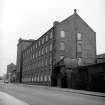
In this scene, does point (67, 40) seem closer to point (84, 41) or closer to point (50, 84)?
point (84, 41)

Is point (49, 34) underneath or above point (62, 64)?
above

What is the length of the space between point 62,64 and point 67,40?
8.80 m

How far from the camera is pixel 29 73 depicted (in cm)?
7494

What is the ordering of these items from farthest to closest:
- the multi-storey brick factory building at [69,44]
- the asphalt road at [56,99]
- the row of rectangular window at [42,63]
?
the row of rectangular window at [42,63] < the multi-storey brick factory building at [69,44] < the asphalt road at [56,99]

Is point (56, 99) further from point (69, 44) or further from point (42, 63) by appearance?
point (42, 63)

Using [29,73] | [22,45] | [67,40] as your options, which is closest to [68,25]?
[67,40]

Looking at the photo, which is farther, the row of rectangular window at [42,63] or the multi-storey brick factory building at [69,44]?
the row of rectangular window at [42,63]

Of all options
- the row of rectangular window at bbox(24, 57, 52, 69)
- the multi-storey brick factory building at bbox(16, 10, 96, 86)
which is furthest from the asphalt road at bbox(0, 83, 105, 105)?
the row of rectangular window at bbox(24, 57, 52, 69)

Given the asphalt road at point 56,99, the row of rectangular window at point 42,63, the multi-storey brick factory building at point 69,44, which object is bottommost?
the asphalt road at point 56,99

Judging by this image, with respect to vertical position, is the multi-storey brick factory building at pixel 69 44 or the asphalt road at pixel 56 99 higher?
the multi-storey brick factory building at pixel 69 44

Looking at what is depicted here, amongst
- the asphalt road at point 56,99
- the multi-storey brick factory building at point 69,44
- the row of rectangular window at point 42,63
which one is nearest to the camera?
the asphalt road at point 56,99

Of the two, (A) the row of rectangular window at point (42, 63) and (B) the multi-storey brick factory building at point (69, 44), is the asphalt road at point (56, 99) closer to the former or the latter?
(B) the multi-storey brick factory building at point (69, 44)

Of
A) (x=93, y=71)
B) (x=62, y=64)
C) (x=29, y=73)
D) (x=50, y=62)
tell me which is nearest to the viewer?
(x=93, y=71)

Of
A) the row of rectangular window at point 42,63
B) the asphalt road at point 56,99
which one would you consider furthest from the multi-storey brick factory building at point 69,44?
the asphalt road at point 56,99
